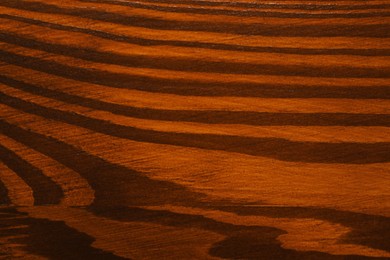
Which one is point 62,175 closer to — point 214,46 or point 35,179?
point 35,179

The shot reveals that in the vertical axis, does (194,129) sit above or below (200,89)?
below

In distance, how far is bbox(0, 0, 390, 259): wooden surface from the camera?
1673mm

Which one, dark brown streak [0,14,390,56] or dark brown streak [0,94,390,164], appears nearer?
dark brown streak [0,94,390,164]

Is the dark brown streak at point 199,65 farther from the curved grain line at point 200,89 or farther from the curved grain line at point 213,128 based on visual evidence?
the curved grain line at point 213,128

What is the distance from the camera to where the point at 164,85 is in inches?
89.4

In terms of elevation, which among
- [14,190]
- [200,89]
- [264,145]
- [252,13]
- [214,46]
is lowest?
[14,190]

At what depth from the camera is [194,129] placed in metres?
2.06

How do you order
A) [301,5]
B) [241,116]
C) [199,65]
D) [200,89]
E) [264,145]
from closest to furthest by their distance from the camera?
[264,145] → [241,116] → [200,89] → [199,65] → [301,5]

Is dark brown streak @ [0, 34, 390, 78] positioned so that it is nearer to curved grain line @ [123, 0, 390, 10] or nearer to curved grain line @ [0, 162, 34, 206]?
curved grain line @ [123, 0, 390, 10]

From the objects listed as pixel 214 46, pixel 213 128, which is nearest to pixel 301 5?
pixel 214 46

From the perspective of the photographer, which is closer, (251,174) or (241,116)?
(251,174)

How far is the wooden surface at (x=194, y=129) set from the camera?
5.49 feet

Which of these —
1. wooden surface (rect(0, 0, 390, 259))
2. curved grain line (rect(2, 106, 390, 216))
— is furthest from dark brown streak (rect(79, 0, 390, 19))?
curved grain line (rect(2, 106, 390, 216))

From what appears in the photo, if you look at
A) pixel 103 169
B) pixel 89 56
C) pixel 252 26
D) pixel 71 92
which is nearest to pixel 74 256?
pixel 103 169
